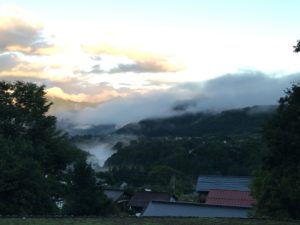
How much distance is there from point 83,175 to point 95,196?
1454 millimetres

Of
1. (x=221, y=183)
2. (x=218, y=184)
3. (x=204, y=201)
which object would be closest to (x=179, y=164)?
(x=221, y=183)

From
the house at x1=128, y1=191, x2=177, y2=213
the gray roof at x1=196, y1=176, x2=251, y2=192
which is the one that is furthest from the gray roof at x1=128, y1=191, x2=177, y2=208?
the gray roof at x1=196, y1=176, x2=251, y2=192

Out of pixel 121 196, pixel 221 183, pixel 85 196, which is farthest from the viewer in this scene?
pixel 121 196

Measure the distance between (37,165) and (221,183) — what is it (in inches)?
1308

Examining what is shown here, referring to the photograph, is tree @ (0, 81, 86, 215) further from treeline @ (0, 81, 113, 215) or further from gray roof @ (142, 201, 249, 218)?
gray roof @ (142, 201, 249, 218)

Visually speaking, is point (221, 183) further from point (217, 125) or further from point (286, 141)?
point (217, 125)

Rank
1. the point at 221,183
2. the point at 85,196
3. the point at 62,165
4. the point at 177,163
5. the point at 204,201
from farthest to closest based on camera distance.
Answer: the point at 177,163
the point at 221,183
the point at 204,201
the point at 62,165
the point at 85,196

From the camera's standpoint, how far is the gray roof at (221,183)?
57.6m

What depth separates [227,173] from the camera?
290ft

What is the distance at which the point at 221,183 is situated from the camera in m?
58.5

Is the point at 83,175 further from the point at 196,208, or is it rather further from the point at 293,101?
the point at 293,101

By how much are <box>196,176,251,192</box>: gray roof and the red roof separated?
21.3 feet

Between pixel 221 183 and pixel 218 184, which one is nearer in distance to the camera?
pixel 218 184

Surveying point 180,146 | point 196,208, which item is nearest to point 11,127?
point 196,208
